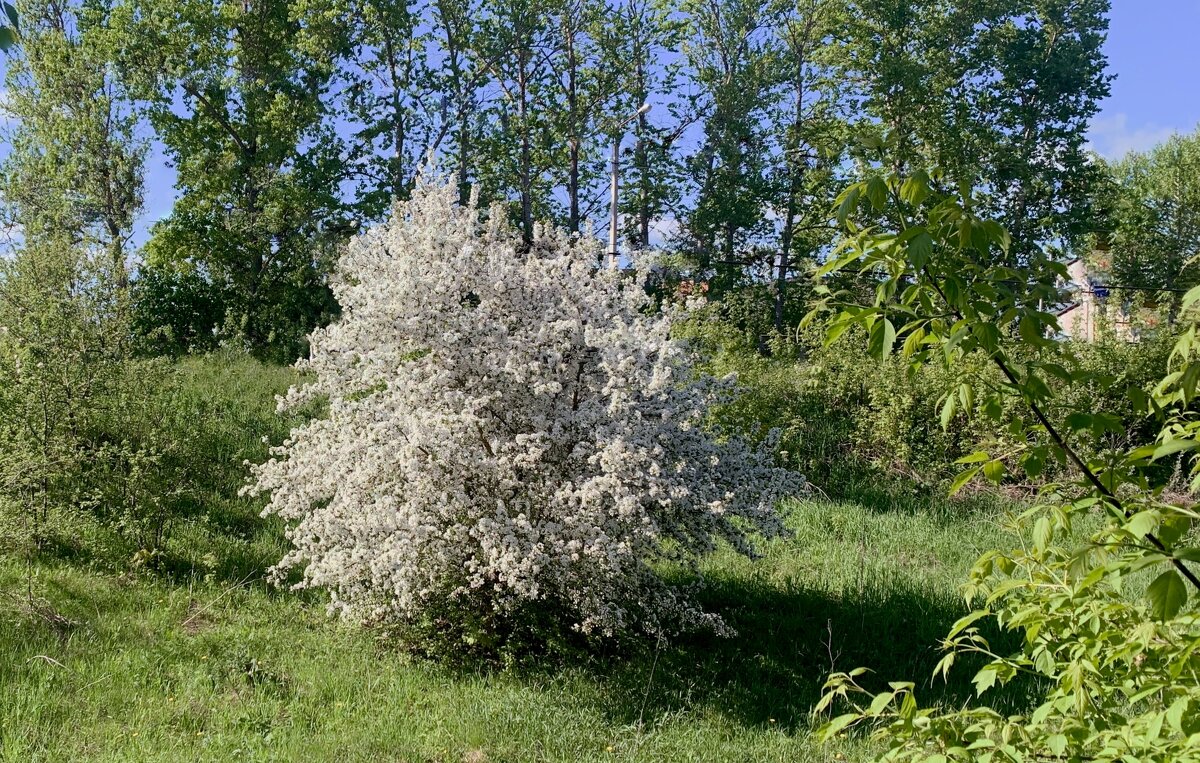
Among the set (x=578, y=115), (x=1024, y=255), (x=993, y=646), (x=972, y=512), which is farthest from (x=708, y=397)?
(x=1024, y=255)

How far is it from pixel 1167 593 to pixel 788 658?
6.17 meters

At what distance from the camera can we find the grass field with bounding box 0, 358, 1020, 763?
583 cm

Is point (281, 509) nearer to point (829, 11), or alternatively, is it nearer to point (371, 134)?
point (371, 134)

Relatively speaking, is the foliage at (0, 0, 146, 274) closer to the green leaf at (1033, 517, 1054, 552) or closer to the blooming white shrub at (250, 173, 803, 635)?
the blooming white shrub at (250, 173, 803, 635)

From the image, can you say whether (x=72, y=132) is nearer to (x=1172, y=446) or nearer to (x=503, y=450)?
(x=503, y=450)

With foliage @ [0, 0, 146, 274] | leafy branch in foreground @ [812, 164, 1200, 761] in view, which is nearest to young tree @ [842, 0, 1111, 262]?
foliage @ [0, 0, 146, 274]

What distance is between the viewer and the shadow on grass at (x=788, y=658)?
21.9 ft

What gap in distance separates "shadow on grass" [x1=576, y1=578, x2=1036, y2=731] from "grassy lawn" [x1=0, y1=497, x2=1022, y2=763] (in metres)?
0.02

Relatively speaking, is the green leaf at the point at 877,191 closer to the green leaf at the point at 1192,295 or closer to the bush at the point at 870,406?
the green leaf at the point at 1192,295

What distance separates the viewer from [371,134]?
2362 centimetres

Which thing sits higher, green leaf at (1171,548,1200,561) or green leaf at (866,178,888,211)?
green leaf at (866,178,888,211)

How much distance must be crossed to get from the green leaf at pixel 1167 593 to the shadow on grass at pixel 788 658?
15.4ft

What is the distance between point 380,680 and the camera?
679 centimetres

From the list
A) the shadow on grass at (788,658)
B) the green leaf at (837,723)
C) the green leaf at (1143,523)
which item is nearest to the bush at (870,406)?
the shadow on grass at (788,658)
